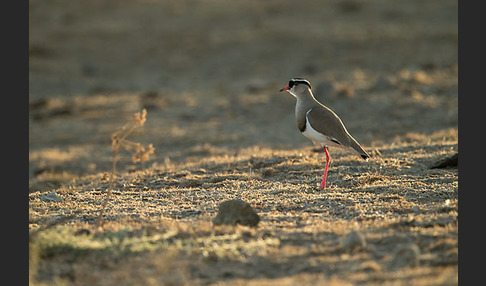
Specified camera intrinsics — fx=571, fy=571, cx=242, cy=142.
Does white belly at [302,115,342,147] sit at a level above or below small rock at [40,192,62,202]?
above

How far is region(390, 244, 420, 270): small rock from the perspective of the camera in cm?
500

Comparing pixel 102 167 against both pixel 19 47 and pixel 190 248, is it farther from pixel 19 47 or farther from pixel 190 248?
pixel 190 248

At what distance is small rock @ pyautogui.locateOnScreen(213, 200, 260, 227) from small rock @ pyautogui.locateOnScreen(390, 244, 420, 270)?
5.89 feet

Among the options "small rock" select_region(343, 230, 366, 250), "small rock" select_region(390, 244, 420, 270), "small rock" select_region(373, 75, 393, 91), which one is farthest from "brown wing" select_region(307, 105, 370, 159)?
"small rock" select_region(373, 75, 393, 91)

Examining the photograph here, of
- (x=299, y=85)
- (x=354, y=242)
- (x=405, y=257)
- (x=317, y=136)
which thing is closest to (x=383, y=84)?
(x=299, y=85)

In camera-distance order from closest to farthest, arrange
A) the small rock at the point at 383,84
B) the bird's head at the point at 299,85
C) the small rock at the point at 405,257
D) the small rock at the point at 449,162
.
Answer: the small rock at the point at 405,257 < the bird's head at the point at 299,85 < the small rock at the point at 449,162 < the small rock at the point at 383,84

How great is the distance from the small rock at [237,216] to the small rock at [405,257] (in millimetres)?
1796

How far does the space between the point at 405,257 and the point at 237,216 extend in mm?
2013

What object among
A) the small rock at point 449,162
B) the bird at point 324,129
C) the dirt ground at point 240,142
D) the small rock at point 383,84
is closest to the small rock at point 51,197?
the dirt ground at point 240,142

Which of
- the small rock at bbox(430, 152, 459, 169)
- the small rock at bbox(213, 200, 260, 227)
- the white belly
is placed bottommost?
the small rock at bbox(213, 200, 260, 227)

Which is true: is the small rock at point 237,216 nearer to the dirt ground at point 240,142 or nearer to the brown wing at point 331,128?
the dirt ground at point 240,142

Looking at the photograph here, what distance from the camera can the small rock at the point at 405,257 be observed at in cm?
500

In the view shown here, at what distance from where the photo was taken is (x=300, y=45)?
31.4 metres

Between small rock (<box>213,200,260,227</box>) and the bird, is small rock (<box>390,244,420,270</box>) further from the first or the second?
the bird
